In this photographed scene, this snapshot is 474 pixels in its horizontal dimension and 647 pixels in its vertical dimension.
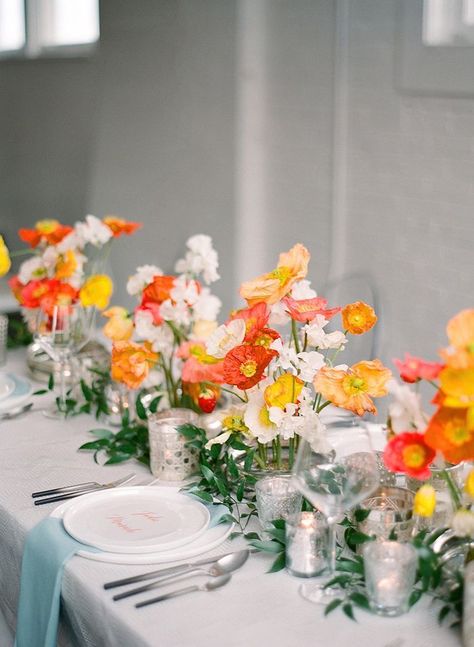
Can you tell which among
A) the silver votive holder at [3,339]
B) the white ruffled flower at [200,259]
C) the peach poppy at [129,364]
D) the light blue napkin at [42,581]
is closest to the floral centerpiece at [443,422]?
the light blue napkin at [42,581]

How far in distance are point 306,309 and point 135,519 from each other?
373 mm

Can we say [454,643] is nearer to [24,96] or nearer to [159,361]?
[159,361]

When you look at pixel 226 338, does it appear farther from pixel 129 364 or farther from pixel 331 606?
pixel 331 606

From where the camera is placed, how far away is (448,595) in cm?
107

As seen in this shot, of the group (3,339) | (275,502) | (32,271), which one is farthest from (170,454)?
(3,339)

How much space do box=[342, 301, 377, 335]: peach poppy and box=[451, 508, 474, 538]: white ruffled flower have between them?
0.34 meters

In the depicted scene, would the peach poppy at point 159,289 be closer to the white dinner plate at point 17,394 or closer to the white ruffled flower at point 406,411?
the white dinner plate at point 17,394

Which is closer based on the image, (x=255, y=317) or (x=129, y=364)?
(x=255, y=317)

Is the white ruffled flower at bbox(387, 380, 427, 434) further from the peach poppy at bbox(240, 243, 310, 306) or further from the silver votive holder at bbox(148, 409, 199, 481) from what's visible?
the silver votive holder at bbox(148, 409, 199, 481)


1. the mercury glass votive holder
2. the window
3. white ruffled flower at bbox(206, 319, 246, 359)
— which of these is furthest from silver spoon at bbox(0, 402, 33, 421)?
the window

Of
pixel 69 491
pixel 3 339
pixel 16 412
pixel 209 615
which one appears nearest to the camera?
pixel 209 615

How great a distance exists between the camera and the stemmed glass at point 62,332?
1.79 metres

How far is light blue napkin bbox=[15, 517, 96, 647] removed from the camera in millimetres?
1212

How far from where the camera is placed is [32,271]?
6.64ft
